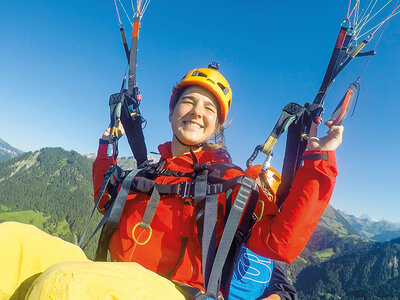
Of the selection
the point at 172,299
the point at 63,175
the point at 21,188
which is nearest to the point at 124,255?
the point at 172,299

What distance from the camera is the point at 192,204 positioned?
109 inches

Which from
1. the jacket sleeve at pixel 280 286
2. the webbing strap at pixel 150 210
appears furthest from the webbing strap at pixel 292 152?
the jacket sleeve at pixel 280 286

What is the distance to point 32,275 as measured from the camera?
1.87 metres

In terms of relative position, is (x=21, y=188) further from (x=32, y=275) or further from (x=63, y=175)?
(x=32, y=275)

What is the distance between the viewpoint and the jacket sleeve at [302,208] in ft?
7.11

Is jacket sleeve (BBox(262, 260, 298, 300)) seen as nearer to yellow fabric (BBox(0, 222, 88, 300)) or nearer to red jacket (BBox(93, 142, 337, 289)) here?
red jacket (BBox(93, 142, 337, 289))

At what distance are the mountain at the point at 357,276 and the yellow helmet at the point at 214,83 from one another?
13795 centimetres

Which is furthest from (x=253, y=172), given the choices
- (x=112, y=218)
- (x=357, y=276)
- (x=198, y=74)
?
(x=357, y=276)

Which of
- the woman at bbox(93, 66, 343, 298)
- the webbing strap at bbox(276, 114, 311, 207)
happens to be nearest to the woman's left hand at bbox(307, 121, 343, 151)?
the woman at bbox(93, 66, 343, 298)

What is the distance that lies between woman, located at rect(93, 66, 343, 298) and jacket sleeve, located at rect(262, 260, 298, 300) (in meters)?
3.11

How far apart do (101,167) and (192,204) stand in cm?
172

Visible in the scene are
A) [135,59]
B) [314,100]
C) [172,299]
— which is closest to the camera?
[172,299]

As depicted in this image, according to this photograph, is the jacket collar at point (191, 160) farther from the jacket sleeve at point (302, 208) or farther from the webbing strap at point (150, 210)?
the jacket sleeve at point (302, 208)

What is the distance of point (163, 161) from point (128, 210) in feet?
2.44
